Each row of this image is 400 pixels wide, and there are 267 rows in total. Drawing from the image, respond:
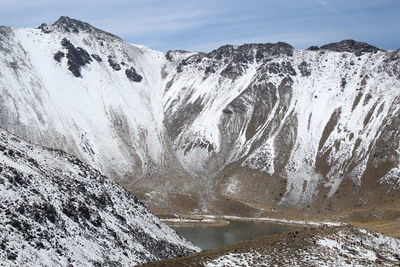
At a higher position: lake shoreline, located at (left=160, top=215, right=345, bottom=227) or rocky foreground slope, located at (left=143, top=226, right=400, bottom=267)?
rocky foreground slope, located at (left=143, top=226, right=400, bottom=267)

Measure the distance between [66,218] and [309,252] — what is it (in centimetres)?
2208

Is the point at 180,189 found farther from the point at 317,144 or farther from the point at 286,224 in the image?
the point at 317,144

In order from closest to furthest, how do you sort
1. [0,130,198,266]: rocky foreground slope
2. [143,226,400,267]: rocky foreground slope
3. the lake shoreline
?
1. [143,226,400,267]: rocky foreground slope
2. [0,130,198,266]: rocky foreground slope
3. the lake shoreline

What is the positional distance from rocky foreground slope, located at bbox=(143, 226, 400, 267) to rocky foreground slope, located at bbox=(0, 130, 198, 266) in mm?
11061

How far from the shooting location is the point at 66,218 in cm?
4381

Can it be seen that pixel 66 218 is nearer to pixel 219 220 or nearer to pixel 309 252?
pixel 309 252

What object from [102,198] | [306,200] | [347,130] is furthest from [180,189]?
[102,198]

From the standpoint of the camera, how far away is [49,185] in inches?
1829

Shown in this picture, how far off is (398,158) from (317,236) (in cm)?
14614

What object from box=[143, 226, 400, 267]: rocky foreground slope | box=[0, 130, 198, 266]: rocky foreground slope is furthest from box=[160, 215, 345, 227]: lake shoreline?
box=[143, 226, 400, 267]: rocky foreground slope

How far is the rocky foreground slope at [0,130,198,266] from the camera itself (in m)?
36.4

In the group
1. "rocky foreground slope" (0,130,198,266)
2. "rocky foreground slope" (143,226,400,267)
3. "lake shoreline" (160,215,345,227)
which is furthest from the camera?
"lake shoreline" (160,215,345,227)

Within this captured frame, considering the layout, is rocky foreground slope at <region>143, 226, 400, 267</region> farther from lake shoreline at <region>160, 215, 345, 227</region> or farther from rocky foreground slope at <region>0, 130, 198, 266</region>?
lake shoreline at <region>160, 215, 345, 227</region>

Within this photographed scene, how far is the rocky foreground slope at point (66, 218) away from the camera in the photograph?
36.4m
